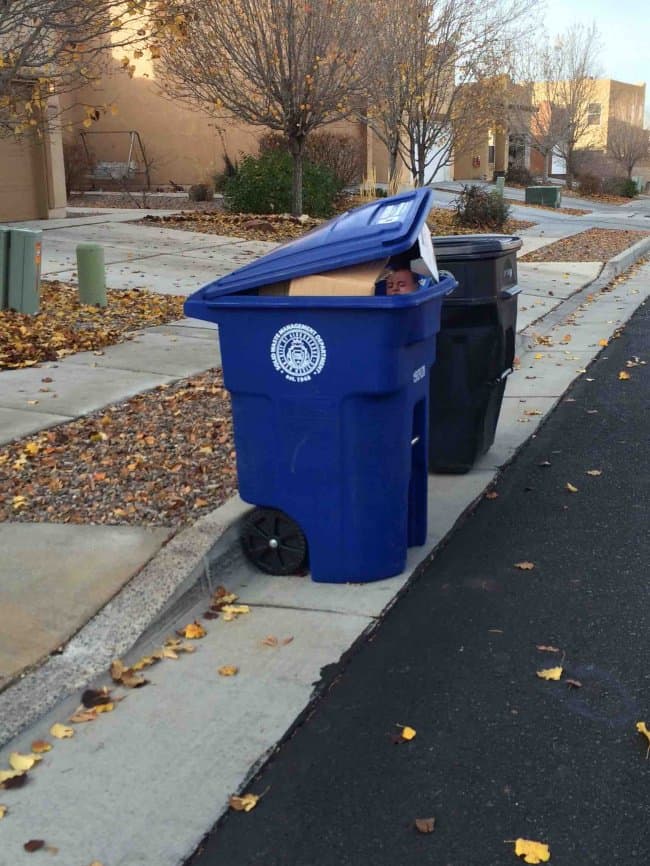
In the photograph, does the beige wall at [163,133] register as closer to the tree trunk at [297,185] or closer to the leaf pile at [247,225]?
the leaf pile at [247,225]

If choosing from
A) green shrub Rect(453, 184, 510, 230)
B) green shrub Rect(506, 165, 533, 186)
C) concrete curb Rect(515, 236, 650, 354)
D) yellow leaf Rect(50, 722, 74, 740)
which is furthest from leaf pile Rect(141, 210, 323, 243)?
green shrub Rect(506, 165, 533, 186)

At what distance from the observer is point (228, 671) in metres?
3.78

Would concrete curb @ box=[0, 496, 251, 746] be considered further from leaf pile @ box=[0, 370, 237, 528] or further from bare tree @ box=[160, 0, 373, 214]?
bare tree @ box=[160, 0, 373, 214]

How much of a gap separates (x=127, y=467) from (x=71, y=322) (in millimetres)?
4870

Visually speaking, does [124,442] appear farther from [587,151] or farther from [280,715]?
[587,151]

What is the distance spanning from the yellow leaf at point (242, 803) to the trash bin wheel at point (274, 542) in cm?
162

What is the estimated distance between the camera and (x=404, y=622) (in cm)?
421

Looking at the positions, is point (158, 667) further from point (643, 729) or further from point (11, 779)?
point (643, 729)

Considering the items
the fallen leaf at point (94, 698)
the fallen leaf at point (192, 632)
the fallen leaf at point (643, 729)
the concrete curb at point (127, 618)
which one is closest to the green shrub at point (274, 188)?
the concrete curb at point (127, 618)

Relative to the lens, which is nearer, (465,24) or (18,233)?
(18,233)

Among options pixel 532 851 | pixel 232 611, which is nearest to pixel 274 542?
pixel 232 611

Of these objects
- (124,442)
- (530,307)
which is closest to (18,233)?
(124,442)

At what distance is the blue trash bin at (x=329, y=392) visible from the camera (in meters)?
4.12

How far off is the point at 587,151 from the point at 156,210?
1301 inches
